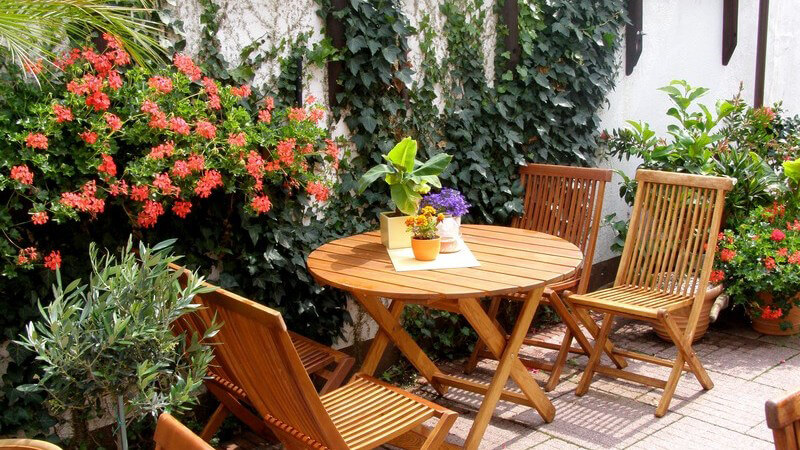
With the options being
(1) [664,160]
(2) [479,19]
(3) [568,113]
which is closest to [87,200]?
(2) [479,19]

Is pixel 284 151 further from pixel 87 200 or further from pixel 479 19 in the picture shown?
pixel 479 19

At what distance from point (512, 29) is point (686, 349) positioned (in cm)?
226

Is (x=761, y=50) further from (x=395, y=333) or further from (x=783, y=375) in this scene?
(x=395, y=333)

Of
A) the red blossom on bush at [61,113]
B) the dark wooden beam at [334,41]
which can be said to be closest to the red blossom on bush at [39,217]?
the red blossom on bush at [61,113]

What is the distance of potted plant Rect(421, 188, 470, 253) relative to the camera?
371 centimetres

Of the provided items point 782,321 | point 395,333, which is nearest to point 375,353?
point 395,333

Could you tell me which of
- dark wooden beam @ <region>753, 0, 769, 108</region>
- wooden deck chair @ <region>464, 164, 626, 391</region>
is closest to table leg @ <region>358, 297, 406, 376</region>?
wooden deck chair @ <region>464, 164, 626, 391</region>

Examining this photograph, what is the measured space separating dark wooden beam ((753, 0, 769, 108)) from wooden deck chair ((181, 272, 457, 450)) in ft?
21.0

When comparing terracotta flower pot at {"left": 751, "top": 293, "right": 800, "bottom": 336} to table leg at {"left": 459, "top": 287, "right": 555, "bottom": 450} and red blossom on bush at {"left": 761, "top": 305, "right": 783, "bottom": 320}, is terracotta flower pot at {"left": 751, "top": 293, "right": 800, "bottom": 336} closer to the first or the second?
red blossom on bush at {"left": 761, "top": 305, "right": 783, "bottom": 320}

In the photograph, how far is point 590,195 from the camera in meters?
4.63

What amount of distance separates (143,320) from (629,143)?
14.4ft

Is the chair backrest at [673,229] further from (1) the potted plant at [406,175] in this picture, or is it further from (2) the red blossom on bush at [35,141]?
(2) the red blossom on bush at [35,141]

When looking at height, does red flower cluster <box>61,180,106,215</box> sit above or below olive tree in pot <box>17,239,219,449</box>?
above

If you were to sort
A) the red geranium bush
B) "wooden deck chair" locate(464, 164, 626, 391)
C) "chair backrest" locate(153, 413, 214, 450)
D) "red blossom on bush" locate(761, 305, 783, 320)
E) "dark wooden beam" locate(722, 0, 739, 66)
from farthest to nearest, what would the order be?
"dark wooden beam" locate(722, 0, 739, 66), "red blossom on bush" locate(761, 305, 783, 320), "wooden deck chair" locate(464, 164, 626, 391), the red geranium bush, "chair backrest" locate(153, 413, 214, 450)
